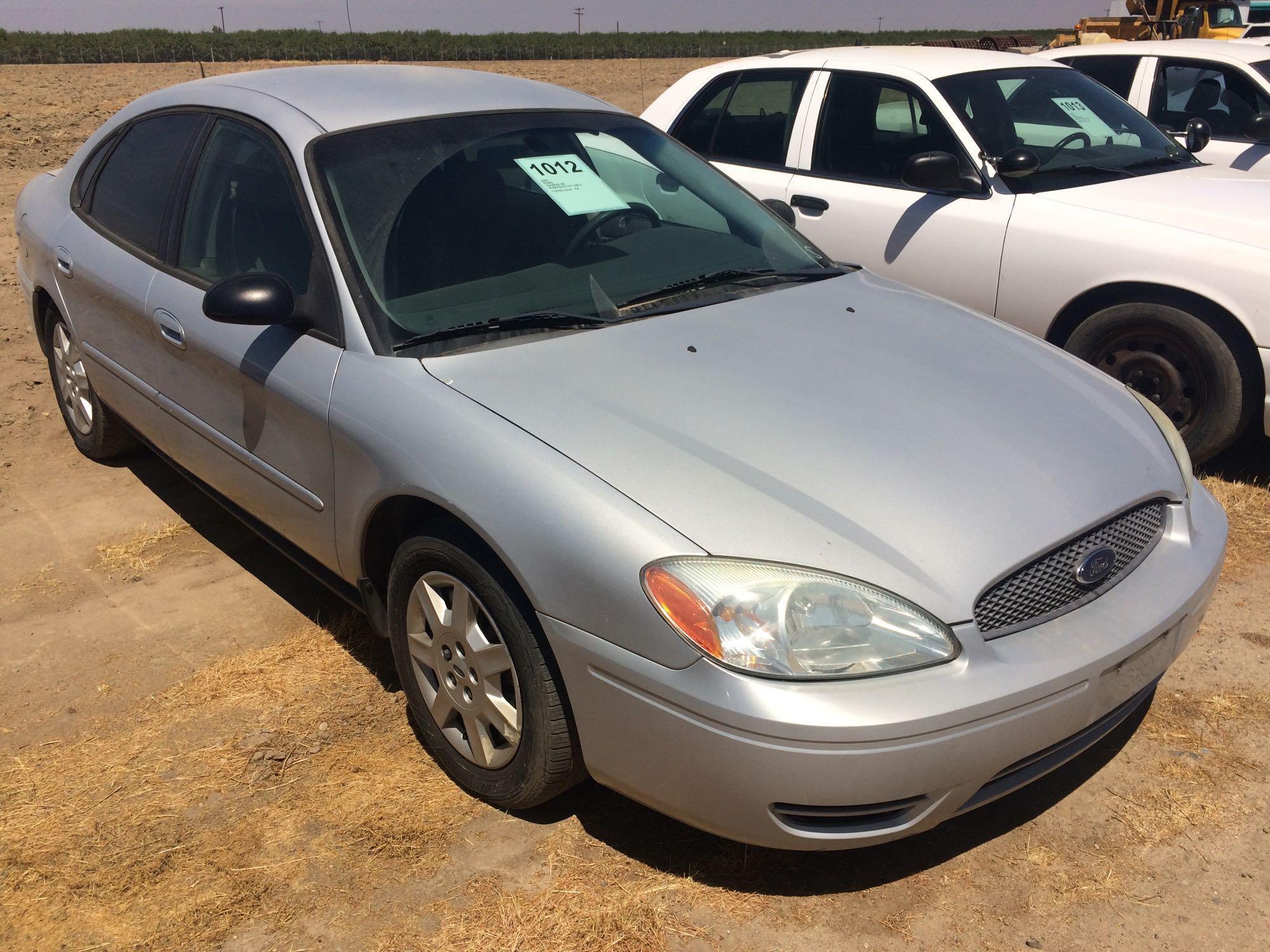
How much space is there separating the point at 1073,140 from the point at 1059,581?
3835 mm

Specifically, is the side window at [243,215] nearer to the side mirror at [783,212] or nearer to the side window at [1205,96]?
the side mirror at [783,212]

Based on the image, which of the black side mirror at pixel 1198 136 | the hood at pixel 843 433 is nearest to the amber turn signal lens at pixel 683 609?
the hood at pixel 843 433

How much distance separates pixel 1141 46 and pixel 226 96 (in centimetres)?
630

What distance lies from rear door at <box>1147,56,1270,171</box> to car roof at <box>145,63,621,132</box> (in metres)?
4.90

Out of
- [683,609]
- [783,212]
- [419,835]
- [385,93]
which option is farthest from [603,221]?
[419,835]

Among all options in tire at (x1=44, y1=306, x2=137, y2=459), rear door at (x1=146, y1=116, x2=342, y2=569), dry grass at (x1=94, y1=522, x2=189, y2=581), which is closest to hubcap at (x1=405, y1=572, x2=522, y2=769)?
rear door at (x1=146, y1=116, x2=342, y2=569)

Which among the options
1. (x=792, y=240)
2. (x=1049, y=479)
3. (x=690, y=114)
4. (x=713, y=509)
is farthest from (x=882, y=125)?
→ (x=713, y=509)

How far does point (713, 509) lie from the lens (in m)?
2.33

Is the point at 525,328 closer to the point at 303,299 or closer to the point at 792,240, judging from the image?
the point at 303,299

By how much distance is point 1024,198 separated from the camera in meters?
5.09

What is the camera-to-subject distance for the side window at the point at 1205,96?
7.19 metres

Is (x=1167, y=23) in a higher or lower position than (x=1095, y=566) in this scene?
higher

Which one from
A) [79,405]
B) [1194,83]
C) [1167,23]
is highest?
[1167,23]

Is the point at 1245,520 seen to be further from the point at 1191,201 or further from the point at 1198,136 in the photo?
the point at 1198,136
